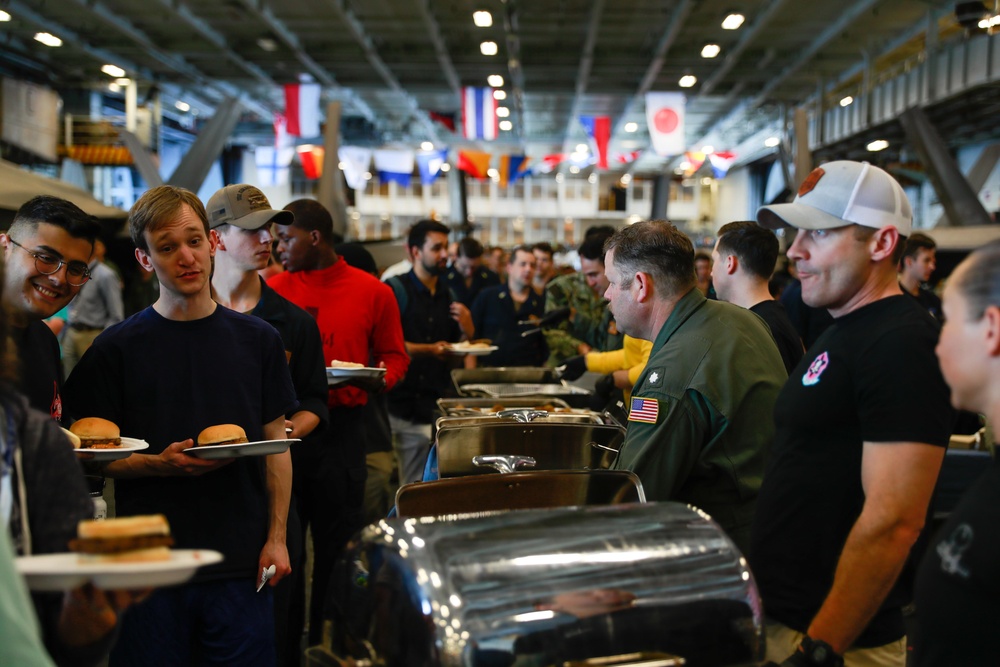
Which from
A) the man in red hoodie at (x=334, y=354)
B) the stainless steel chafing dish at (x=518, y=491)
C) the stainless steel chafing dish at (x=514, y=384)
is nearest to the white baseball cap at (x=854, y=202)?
the stainless steel chafing dish at (x=518, y=491)

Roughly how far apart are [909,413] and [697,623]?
0.61 m

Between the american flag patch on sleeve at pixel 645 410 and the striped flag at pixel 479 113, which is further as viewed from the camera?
the striped flag at pixel 479 113

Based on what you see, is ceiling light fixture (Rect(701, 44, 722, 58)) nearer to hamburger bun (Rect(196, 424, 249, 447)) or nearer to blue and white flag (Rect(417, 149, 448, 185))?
blue and white flag (Rect(417, 149, 448, 185))

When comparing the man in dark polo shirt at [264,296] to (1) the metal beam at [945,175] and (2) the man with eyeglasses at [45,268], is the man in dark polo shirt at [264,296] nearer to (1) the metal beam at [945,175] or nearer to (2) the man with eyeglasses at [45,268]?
(2) the man with eyeglasses at [45,268]

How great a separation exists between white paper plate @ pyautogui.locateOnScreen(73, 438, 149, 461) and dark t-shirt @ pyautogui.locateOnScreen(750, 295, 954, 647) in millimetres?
1488

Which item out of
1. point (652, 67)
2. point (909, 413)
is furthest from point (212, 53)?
point (909, 413)

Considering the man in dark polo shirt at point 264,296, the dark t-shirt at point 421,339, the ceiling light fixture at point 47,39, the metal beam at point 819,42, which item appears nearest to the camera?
Result: the man in dark polo shirt at point 264,296

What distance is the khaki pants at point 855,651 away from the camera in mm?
2105

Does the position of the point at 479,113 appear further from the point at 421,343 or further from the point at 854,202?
the point at 854,202

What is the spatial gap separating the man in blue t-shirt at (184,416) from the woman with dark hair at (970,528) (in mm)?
1686

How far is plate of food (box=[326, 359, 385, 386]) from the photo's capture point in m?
3.55

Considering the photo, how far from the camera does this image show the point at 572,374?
5.07m

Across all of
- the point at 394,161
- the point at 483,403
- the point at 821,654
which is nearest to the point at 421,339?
the point at 483,403

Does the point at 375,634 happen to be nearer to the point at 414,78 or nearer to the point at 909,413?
the point at 909,413
